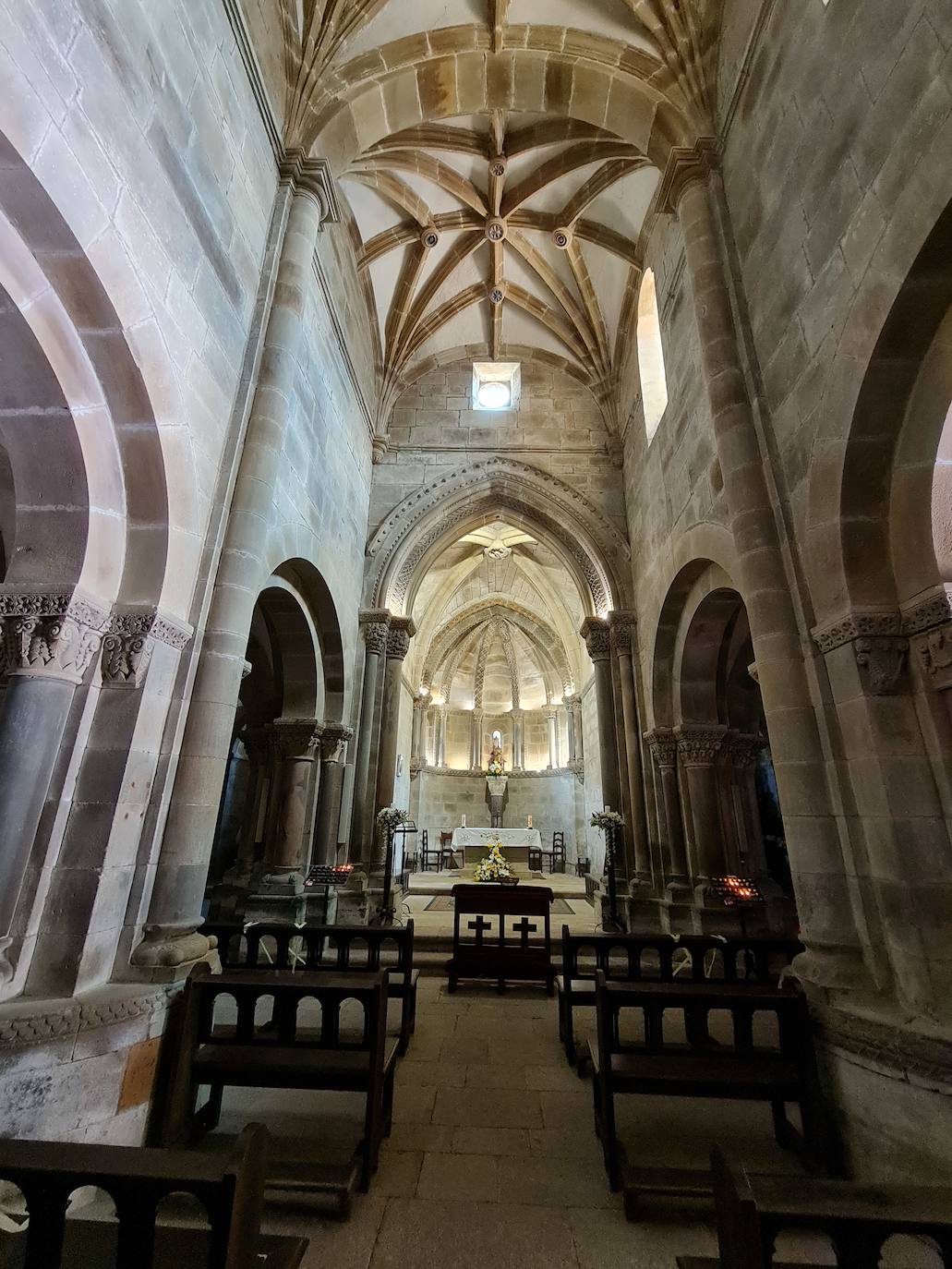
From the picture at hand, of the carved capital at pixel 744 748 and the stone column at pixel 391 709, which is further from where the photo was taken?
the stone column at pixel 391 709

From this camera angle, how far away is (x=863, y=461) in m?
3.71

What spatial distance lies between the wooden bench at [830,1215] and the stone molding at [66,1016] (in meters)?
3.05

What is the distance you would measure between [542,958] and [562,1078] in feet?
6.74

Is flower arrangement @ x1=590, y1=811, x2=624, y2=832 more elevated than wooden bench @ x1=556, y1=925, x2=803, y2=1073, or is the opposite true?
flower arrangement @ x1=590, y1=811, x2=624, y2=832

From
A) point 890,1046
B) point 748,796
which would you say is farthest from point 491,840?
point 890,1046

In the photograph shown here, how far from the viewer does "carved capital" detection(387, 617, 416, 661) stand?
388 inches

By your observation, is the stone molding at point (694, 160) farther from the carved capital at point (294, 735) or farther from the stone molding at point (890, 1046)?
the carved capital at point (294, 735)

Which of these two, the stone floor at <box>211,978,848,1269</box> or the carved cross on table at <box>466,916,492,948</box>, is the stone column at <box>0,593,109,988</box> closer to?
the stone floor at <box>211,978,848,1269</box>

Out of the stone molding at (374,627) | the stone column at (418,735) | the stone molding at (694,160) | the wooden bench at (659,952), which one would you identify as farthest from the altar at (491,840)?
the stone molding at (694,160)

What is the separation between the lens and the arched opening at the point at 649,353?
8.93m

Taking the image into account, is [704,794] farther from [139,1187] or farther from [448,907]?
[139,1187]

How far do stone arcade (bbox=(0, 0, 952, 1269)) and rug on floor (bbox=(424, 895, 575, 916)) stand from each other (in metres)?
1.15

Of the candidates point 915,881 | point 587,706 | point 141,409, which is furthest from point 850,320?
point 587,706

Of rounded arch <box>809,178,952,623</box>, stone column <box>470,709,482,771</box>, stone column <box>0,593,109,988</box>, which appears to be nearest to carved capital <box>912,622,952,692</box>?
rounded arch <box>809,178,952,623</box>
